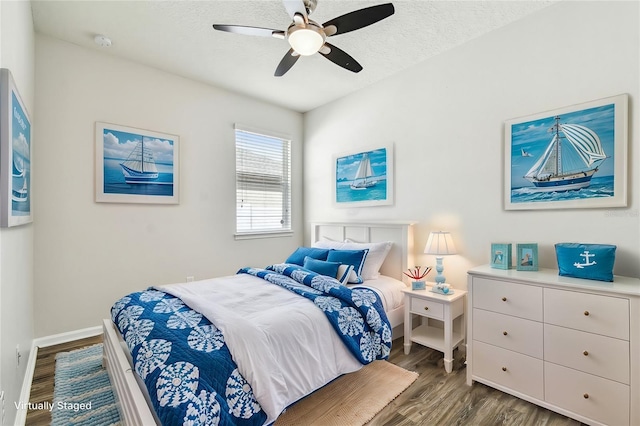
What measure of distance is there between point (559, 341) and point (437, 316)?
82 centimetres

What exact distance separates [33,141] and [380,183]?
340 cm

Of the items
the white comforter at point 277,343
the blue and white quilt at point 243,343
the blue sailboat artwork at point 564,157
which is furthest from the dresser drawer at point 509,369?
the blue sailboat artwork at point 564,157

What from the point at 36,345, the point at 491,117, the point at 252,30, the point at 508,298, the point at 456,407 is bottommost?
the point at 456,407

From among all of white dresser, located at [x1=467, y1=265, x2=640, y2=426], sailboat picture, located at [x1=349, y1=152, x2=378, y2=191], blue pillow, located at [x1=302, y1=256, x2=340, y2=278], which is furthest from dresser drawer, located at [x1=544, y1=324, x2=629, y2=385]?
sailboat picture, located at [x1=349, y1=152, x2=378, y2=191]

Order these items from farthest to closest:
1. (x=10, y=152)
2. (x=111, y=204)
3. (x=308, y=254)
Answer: (x=308, y=254) → (x=111, y=204) → (x=10, y=152)

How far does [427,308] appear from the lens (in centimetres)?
254

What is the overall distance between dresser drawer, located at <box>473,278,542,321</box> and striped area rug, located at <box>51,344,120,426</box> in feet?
8.28

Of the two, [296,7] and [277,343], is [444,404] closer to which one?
[277,343]

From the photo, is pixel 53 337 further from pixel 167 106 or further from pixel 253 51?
pixel 253 51

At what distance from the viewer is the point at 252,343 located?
4.94 feet

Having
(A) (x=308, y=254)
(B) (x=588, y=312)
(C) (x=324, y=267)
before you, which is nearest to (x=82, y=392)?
(C) (x=324, y=267)

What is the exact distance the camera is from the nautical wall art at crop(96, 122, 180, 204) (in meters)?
2.94

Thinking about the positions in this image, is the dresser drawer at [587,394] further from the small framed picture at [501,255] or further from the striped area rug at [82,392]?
the striped area rug at [82,392]

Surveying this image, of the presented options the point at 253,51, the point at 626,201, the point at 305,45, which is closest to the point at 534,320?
the point at 626,201
